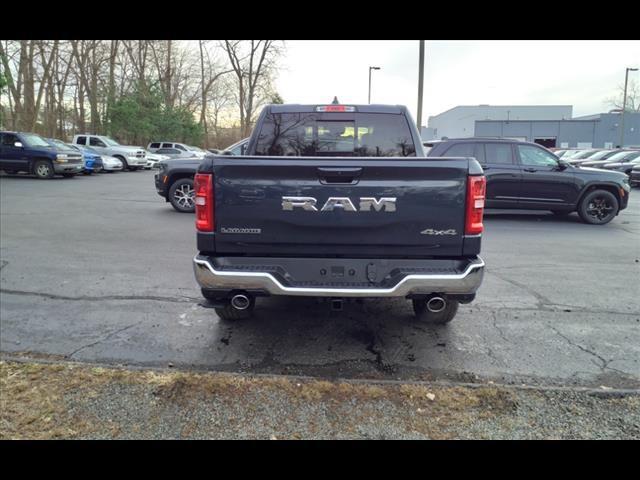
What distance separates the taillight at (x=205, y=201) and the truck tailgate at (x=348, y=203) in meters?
0.05

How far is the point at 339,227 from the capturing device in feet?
10.6

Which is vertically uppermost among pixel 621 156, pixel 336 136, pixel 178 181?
pixel 621 156

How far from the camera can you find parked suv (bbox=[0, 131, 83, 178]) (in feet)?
59.6

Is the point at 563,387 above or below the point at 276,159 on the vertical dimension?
below

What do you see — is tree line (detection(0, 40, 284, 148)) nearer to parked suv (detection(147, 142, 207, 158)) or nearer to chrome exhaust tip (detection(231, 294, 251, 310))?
parked suv (detection(147, 142, 207, 158))

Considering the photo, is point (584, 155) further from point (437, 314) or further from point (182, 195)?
point (437, 314)

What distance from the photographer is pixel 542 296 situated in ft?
17.2

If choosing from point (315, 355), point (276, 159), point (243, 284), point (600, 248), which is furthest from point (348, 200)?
point (600, 248)

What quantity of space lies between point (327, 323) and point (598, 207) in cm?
919

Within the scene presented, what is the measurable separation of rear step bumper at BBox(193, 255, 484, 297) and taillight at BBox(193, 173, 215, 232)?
284 mm

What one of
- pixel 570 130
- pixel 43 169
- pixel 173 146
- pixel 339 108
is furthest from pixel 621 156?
pixel 570 130

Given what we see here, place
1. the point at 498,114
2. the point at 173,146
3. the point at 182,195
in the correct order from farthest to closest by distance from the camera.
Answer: the point at 498,114, the point at 173,146, the point at 182,195

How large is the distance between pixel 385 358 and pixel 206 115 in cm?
5220

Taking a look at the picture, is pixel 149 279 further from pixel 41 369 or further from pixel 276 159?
pixel 276 159
